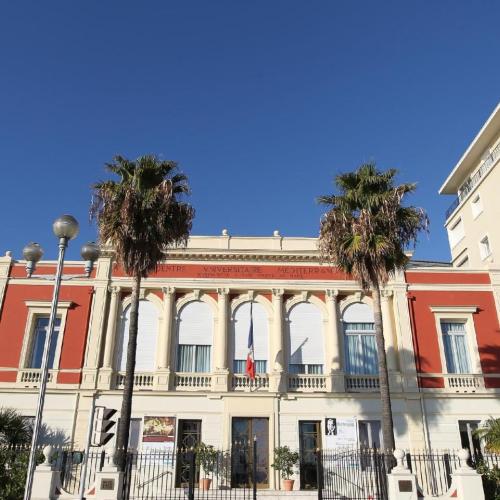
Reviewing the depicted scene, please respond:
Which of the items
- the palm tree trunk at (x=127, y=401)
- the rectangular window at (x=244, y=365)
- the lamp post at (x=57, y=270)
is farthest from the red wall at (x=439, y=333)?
the lamp post at (x=57, y=270)

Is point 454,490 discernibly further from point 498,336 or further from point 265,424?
point 498,336

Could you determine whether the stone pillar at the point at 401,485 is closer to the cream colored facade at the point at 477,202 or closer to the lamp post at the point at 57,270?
the lamp post at the point at 57,270

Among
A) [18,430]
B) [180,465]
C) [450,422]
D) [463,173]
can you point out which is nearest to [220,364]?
[180,465]

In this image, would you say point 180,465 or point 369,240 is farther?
point 180,465

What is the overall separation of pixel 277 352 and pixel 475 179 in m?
17.9

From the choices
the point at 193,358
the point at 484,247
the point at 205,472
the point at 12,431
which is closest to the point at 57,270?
the point at 12,431

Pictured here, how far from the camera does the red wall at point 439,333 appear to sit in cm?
2316

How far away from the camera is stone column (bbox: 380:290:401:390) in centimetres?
2281

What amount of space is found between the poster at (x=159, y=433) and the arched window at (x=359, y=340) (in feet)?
26.1

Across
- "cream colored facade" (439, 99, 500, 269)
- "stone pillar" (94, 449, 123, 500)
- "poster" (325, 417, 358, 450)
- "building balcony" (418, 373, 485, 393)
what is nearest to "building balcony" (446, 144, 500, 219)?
"cream colored facade" (439, 99, 500, 269)

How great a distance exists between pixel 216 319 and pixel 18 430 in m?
9.04

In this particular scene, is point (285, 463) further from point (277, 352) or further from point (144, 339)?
point (144, 339)

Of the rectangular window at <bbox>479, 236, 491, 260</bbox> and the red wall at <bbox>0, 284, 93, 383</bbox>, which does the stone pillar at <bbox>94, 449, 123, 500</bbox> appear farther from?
the rectangular window at <bbox>479, 236, 491, 260</bbox>

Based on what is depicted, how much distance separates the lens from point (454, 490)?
1373 cm
